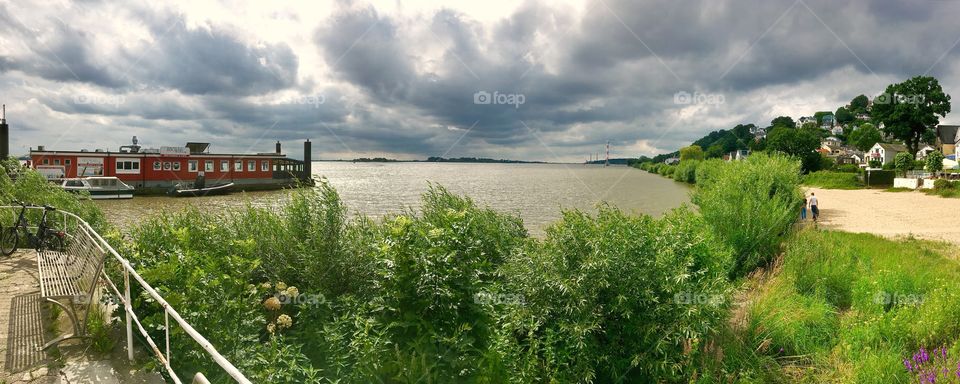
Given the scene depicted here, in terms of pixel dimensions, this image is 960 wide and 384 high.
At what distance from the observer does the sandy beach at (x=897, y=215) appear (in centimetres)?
2123

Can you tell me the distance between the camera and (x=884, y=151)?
102 meters

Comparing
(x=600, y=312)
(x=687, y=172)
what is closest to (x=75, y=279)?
(x=600, y=312)

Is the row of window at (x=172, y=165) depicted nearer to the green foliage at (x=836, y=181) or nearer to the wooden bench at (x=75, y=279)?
the wooden bench at (x=75, y=279)

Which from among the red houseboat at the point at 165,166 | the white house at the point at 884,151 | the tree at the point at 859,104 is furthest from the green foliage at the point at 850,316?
the tree at the point at 859,104

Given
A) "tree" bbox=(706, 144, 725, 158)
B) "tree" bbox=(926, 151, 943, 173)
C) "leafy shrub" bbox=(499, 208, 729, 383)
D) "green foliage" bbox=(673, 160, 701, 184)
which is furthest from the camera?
"tree" bbox=(706, 144, 725, 158)

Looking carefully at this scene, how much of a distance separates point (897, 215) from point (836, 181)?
33572 millimetres

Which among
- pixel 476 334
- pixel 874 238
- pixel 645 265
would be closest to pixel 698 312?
pixel 645 265

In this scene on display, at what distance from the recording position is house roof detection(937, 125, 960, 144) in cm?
9231

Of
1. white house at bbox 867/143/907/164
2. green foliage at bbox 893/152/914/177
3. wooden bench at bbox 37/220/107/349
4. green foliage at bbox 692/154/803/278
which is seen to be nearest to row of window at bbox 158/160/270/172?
wooden bench at bbox 37/220/107/349

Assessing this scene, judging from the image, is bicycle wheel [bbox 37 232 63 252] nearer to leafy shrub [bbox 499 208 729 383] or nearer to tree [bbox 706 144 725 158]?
leafy shrub [bbox 499 208 729 383]

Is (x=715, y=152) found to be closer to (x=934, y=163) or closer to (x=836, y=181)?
(x=836, y=181)

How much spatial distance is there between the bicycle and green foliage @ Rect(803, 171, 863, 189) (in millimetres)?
63657

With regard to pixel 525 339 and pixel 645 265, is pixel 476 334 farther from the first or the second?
pixel 645 265

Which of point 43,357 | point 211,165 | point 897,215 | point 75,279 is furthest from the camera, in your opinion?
point 211,165
